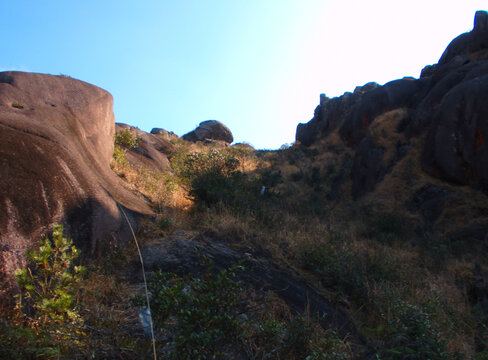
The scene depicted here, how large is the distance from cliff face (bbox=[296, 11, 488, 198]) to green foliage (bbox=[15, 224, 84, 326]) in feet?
32.7

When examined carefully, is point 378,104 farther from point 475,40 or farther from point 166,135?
point 166,135

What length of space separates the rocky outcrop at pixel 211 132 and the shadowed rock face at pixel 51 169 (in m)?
25.3

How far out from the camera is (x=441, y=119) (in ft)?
35.1

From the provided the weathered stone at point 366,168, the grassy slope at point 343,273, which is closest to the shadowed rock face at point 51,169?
the grassy slope at point 343,273

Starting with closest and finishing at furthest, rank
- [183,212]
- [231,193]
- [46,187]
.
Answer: [46,187] → [183,212] → [231,193]

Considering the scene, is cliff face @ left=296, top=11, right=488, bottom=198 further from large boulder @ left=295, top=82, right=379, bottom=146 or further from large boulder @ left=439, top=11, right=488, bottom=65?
large boulder @ left=295, top=82, right=379, bottom=146

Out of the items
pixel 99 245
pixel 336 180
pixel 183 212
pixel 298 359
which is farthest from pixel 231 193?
pixel 336 180

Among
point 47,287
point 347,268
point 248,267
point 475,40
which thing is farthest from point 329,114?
point 47,287

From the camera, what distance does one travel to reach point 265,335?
119 inches

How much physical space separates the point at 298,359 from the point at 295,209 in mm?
7700

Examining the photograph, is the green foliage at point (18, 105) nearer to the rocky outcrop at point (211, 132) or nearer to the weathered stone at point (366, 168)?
the weathered stone at point (366, 168)

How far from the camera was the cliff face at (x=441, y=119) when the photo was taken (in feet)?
31.1

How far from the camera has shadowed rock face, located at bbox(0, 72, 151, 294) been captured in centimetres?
308

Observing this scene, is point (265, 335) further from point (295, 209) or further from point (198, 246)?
point (295, 209)
